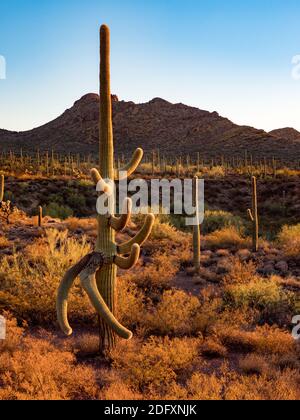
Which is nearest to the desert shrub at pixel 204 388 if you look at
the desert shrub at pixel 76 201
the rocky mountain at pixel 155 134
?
the desert shrub at pixel 76 201

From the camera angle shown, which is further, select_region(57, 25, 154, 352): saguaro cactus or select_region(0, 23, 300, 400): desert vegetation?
select_region(57, 25, 154, 352): saguaro cactus

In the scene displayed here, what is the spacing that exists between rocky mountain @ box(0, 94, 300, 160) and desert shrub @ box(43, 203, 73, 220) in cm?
4073

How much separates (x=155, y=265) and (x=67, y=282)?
6483mm

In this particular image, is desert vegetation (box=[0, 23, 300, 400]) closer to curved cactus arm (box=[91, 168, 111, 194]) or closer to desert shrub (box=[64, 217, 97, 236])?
curved cactus arm (box=[91, 168, 111, 194])

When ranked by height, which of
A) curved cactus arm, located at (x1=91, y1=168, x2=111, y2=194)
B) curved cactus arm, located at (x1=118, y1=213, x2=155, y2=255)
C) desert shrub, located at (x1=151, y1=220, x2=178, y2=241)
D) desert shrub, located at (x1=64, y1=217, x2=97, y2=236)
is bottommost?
desert shrub, located at (x1=151, y1=220, x2=178, y2=241)

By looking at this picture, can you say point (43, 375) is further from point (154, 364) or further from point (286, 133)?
point (286, 133)

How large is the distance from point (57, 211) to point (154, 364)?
19.5 meters

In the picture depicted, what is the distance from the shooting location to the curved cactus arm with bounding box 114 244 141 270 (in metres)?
5.62

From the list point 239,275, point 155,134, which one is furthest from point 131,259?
point 155,134

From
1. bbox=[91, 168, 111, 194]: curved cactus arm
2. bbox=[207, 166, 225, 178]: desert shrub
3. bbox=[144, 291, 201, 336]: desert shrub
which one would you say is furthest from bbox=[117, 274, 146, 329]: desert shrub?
bbox=[207, 166, 225, 178]: desert shrub

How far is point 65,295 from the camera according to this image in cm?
619

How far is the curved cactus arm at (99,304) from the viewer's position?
5738mm
